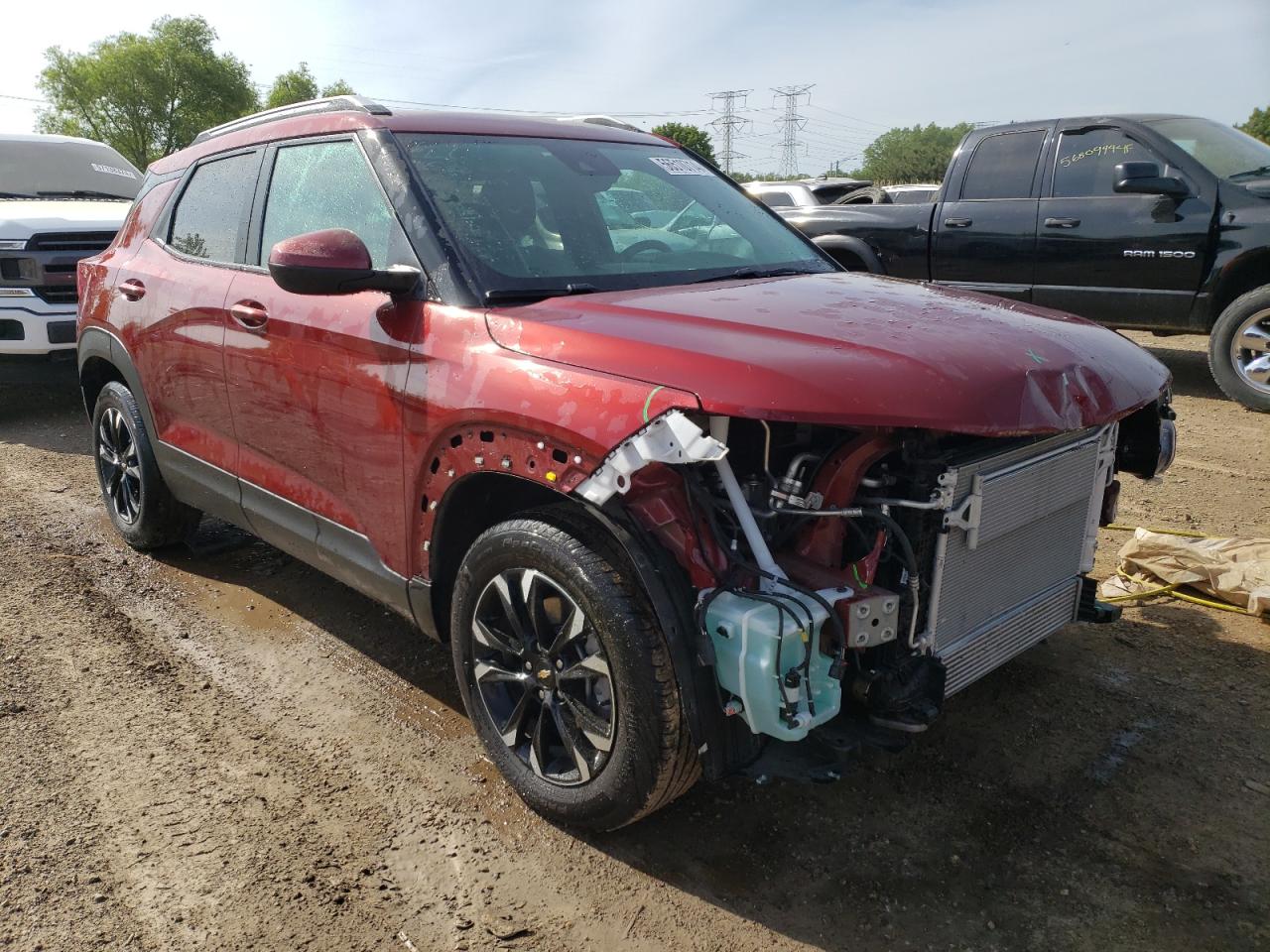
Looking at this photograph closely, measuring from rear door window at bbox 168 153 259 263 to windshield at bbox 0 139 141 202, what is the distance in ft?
19.7

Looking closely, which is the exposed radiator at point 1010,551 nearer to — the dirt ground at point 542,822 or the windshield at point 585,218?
the dirt ground at point 542,822

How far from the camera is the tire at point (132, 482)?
4.47 metres

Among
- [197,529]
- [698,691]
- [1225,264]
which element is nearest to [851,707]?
[698,691]

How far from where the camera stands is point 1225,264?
7.14 m

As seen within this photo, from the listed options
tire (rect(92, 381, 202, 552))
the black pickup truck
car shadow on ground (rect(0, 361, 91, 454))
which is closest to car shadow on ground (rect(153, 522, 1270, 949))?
tire (rect(92, 381, 202, 552))

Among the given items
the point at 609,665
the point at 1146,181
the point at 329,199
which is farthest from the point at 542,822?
the point at 1146,181

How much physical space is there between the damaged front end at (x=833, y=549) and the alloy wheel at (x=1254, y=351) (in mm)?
5423

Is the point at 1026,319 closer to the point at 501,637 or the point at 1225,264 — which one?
the point at 501,637

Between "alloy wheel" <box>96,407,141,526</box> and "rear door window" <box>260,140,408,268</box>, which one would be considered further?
"alloy wheel" <box>96,407,141,526</box>

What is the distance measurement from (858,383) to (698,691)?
0.79 metres

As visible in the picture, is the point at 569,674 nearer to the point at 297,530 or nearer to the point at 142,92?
the point at 297,530

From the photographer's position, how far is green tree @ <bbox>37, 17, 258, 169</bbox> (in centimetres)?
5778

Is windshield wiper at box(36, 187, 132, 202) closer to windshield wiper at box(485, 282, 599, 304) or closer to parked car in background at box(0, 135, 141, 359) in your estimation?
parked car in background at box(0, 135, 141, 359)

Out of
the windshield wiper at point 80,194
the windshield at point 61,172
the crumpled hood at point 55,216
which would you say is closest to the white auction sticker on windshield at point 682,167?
the crumpled hood at point 55,216
